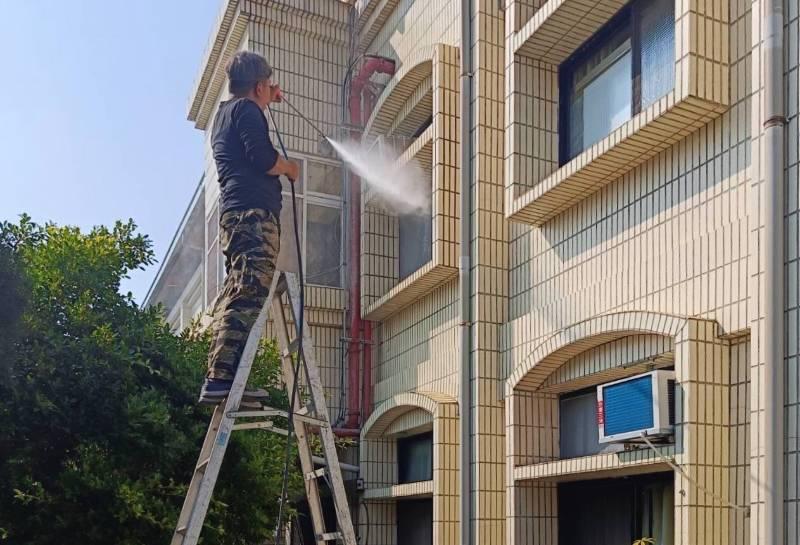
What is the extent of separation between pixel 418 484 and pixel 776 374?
683 centimetres

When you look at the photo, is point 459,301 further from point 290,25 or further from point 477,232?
point 290,25

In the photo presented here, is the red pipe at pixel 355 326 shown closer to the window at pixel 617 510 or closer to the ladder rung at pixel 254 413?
the window at pixel 617 510

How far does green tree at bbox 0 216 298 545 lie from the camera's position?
10250 mm

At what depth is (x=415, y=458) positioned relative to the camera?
14.5 m

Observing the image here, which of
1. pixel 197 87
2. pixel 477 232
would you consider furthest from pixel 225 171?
pixel 197 87

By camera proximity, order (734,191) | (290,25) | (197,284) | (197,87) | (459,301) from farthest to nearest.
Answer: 1. (197,284)
2. (197,87)
3. (290,25)
4. (459,301)
5. (734,191)

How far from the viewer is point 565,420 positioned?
11102 mm

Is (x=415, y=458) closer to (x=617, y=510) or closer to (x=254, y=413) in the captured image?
(x=617, y=510)

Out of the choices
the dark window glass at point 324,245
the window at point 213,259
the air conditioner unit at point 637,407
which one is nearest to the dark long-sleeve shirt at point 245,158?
the air conditioner unit at point 637,407

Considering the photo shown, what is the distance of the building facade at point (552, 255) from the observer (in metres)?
7.84

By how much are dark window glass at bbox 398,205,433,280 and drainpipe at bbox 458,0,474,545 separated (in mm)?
1901

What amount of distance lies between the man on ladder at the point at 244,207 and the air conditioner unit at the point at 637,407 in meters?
3.39

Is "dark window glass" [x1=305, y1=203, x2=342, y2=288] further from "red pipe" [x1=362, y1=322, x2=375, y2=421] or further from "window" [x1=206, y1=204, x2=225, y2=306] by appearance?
"window" [x1=206, y1=204, x2=225, y2=306]

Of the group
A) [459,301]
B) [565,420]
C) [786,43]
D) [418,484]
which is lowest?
[418,484]
